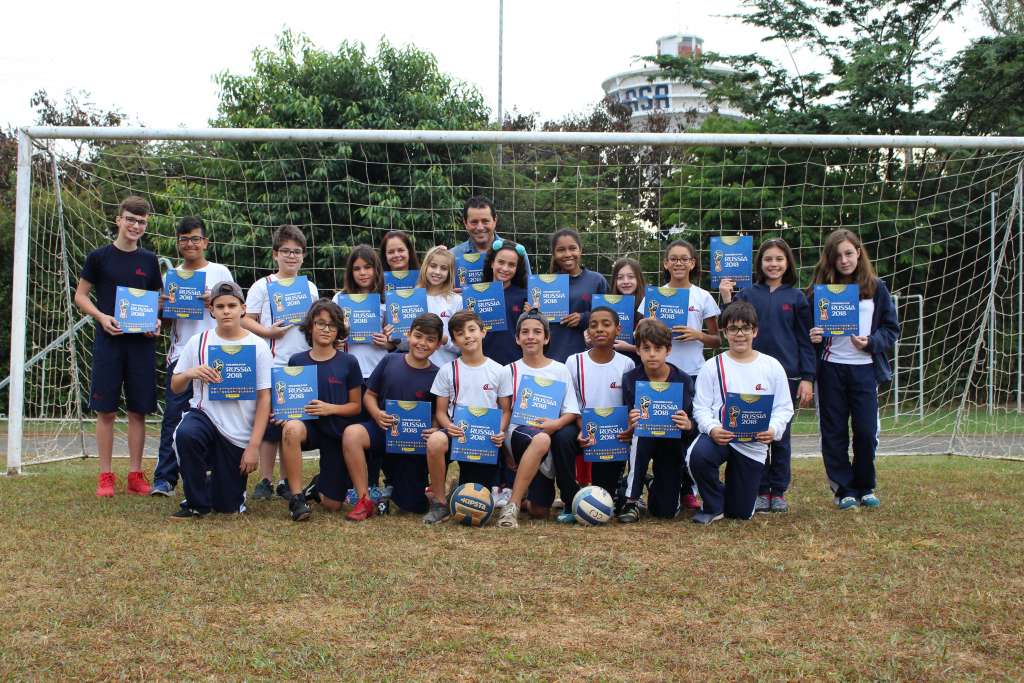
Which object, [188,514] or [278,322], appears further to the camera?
[278,322]

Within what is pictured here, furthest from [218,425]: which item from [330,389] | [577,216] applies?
[577,216]

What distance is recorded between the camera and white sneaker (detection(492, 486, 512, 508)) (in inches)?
220

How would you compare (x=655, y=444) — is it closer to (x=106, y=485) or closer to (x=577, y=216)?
(x=106, y=485)

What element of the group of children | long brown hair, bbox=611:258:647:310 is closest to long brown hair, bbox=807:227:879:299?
the group of children

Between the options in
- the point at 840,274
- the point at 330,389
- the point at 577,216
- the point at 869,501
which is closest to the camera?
the point at 330,389

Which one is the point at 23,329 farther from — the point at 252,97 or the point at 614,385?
the point at 252,97

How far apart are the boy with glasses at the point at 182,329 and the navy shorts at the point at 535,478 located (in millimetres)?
2175

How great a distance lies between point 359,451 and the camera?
5.43m

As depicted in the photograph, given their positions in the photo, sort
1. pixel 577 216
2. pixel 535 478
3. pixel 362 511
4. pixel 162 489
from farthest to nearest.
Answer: pixel 577 216 < pixel 162 489 < pixel 535 478 < pixel 362 511

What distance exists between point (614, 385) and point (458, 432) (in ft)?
3.30

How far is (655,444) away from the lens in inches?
215

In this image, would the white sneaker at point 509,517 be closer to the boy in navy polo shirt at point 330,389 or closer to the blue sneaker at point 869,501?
the boy in navy polo shirt at point 330,389

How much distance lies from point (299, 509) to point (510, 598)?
6.61ft

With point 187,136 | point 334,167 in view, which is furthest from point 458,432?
point 334,167
